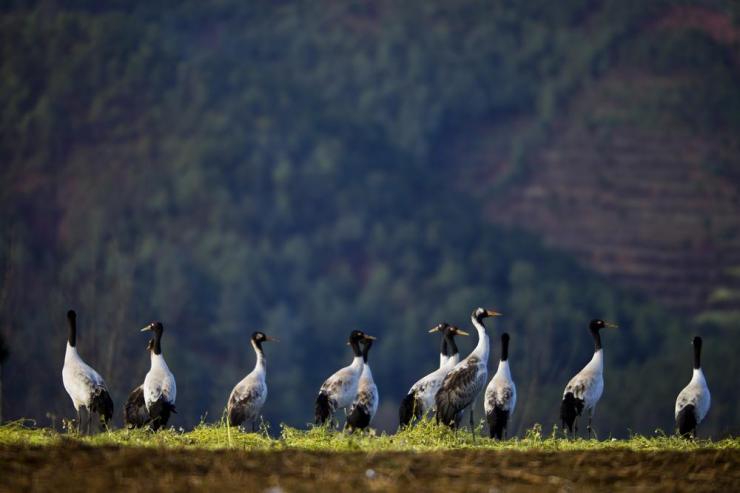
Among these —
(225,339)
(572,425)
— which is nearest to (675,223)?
(225,339)

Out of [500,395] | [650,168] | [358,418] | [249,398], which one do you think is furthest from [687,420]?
[650,168]

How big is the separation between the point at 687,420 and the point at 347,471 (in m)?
7.83

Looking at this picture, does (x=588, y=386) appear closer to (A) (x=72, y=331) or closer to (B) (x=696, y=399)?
(B) (x=696, y=399)

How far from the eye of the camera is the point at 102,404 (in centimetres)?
1988

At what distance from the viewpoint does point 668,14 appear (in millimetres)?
105625

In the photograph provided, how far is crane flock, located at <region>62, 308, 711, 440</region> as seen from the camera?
1991 centimetres

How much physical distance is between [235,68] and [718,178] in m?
35.4

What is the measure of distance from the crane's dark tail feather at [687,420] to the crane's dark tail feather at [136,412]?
752cm

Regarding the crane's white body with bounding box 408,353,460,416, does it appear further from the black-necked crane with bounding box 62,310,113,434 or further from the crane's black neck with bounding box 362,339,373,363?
the black-necked crane with bounding box 62,310,113,434

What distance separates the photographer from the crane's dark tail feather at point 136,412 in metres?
20.3

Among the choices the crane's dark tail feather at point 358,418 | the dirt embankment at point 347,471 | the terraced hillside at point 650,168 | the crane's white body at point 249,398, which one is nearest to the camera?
the dirt embankment at point 347,471

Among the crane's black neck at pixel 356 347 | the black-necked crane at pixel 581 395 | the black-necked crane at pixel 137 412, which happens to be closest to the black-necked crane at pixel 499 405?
the black-necked crane at pixel 581 395

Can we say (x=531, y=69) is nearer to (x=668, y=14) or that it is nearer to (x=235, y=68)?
(x=668, y=14)

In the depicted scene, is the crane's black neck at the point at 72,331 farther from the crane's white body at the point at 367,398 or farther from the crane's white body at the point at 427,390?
the crane's white body at the point at 427,390
